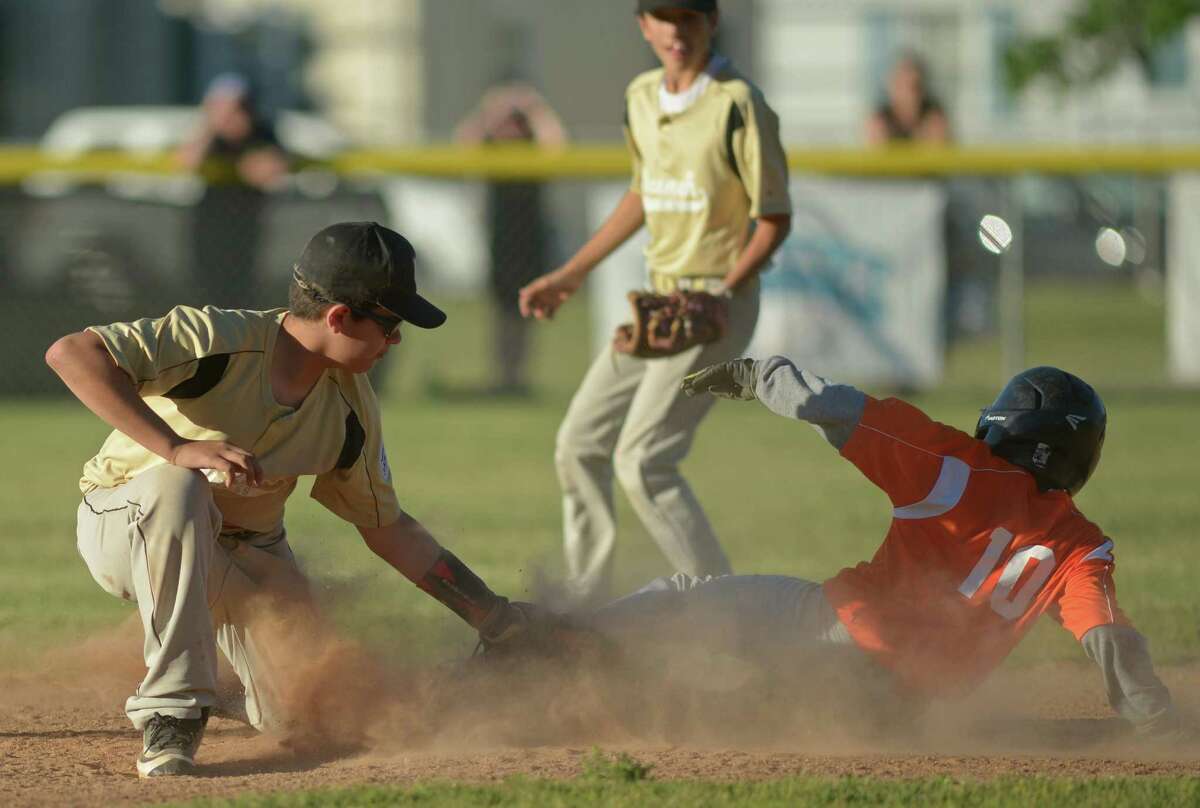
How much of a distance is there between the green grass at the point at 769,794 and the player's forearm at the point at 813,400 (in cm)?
100

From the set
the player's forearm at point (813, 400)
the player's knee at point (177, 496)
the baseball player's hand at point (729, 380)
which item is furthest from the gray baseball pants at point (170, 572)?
the player's forearm at point (813, 400)

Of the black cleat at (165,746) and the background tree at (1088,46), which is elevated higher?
the background tree at (1088,46)

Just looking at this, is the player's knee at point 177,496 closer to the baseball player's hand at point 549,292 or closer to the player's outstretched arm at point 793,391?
the player's outstretched arm at point 793,391

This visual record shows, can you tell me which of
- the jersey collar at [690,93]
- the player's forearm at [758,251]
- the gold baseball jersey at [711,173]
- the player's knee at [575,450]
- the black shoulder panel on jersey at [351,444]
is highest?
the jersey collar at [690,93]

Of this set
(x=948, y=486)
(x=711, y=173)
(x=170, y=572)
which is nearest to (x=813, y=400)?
(x=948, y=486)

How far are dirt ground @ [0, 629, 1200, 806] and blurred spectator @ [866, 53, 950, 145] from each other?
849cm

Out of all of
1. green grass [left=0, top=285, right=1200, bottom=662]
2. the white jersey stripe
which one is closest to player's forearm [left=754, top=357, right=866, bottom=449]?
the white jersey stripe

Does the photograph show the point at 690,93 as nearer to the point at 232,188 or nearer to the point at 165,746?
the point at 165,746

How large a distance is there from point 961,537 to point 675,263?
2.14 meters

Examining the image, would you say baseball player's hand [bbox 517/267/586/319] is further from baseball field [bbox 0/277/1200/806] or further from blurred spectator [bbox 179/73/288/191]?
blurred spectator [bbox 179/73/288/191]

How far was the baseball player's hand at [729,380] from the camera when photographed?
5.16 meters

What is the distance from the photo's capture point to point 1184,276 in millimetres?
14141

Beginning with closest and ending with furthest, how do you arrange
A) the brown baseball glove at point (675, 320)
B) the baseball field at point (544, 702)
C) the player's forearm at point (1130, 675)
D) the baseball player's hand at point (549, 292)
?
the baseball field at point (544, 702)
the player's forearm at point (1130, 675)
the brown baseball glove at point (675, 320)
the baseball player's hand at point (549, 292)

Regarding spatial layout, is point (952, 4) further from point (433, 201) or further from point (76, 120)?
point (76, 120)
